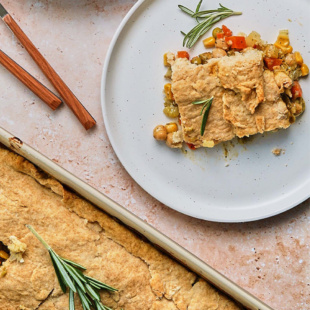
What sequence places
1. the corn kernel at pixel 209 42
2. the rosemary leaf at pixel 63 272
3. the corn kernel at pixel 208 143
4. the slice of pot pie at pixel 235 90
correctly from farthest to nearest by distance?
1. the corn kernel at pixel 209 42
2. the corn kernel at pixel 208 143
3. the slice of pot pie at pixel 235 90
4. the rosemary leaf at pixel 63 272

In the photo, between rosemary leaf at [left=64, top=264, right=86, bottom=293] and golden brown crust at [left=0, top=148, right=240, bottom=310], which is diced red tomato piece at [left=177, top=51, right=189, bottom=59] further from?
rosemary leaf at [left=64, top=264, right=86, bottom=293]

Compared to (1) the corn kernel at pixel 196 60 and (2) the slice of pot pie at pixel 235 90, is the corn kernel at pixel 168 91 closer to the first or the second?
(2) the slice of pot pie at pixel 235 90

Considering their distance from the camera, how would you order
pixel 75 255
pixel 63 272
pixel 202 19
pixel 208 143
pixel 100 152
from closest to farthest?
pixel 63 272, pixel 75 255, pixel 208 143, pixel 202 19, pixel 100 152

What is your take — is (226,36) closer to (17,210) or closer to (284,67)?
(284,67)

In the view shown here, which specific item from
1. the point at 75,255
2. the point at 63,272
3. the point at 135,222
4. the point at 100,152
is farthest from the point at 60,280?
the point at 100,152

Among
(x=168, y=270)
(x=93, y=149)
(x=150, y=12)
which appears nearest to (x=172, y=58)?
(x=150, y=12)

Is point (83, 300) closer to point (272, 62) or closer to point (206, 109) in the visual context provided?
point (206, 109)

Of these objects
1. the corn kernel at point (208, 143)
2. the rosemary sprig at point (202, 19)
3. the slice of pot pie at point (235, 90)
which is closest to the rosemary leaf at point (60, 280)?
the slice of pot pie at point (235, 90)
